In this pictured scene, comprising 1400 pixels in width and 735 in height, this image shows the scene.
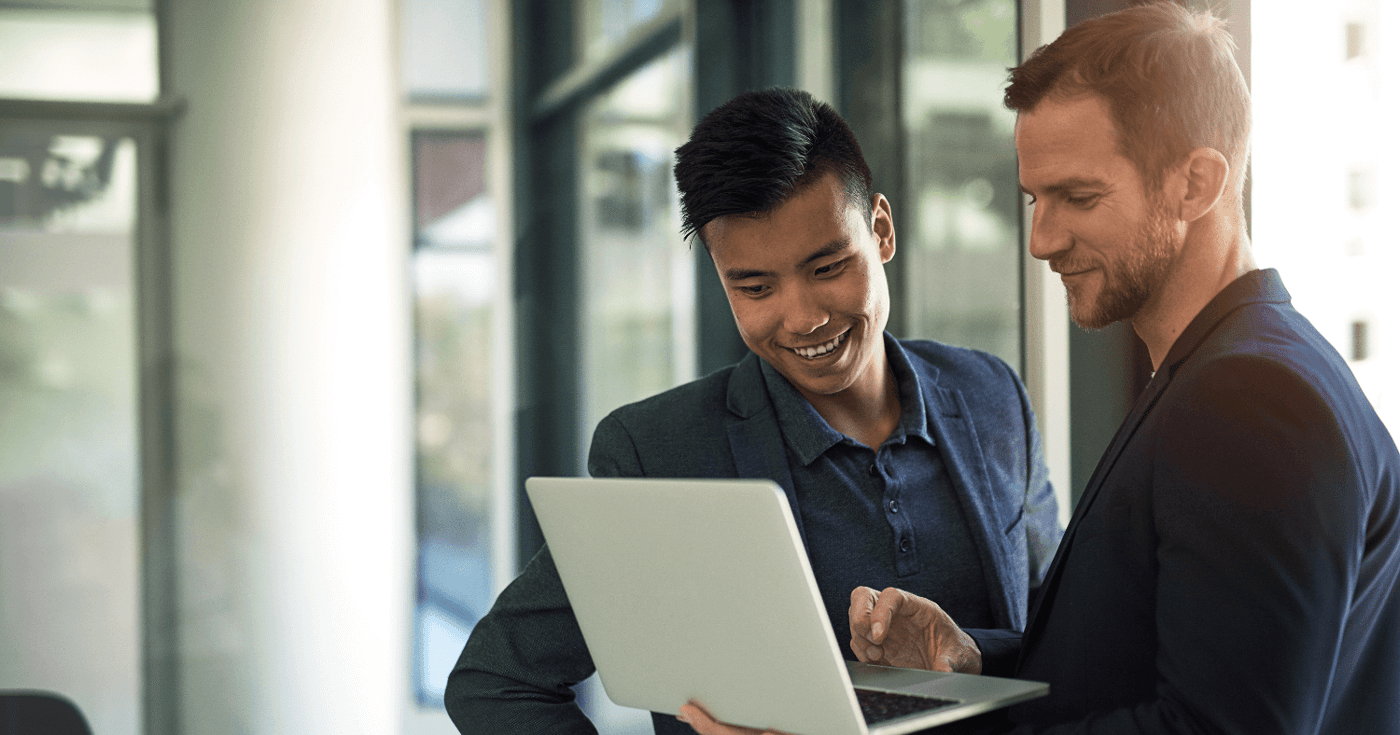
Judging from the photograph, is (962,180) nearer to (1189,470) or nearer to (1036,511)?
(1036,511)

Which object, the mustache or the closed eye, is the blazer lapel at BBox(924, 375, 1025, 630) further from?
the mustache

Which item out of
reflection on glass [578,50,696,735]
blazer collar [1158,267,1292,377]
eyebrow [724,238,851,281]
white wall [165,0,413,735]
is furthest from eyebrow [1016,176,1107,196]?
white wall [165,0,413,735]

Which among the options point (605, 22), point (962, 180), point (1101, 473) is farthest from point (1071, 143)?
point (605, 22)

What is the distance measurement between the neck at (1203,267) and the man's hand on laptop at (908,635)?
14.1 inches

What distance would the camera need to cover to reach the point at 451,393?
111 inches

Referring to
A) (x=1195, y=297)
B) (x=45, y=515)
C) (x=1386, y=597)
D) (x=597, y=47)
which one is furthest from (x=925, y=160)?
(x=45, y=515)

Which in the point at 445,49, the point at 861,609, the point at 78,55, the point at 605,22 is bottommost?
the point at 861,609

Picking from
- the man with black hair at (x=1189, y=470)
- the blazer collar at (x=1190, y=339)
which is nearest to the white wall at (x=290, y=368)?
the man with black hair at (x=1189, y=470)

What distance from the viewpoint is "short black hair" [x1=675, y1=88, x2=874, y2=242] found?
3.83 ft

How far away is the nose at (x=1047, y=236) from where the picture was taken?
95 cm

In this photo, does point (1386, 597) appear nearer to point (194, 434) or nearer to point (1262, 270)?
point (1262, 270)

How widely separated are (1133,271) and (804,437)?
1.44 feet

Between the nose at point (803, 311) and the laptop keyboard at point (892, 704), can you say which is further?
the nose at point (803, 311)

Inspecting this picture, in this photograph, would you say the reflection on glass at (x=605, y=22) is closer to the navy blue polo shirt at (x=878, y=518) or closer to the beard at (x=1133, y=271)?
the navy blue polo shirt at (x=878, y=518)
